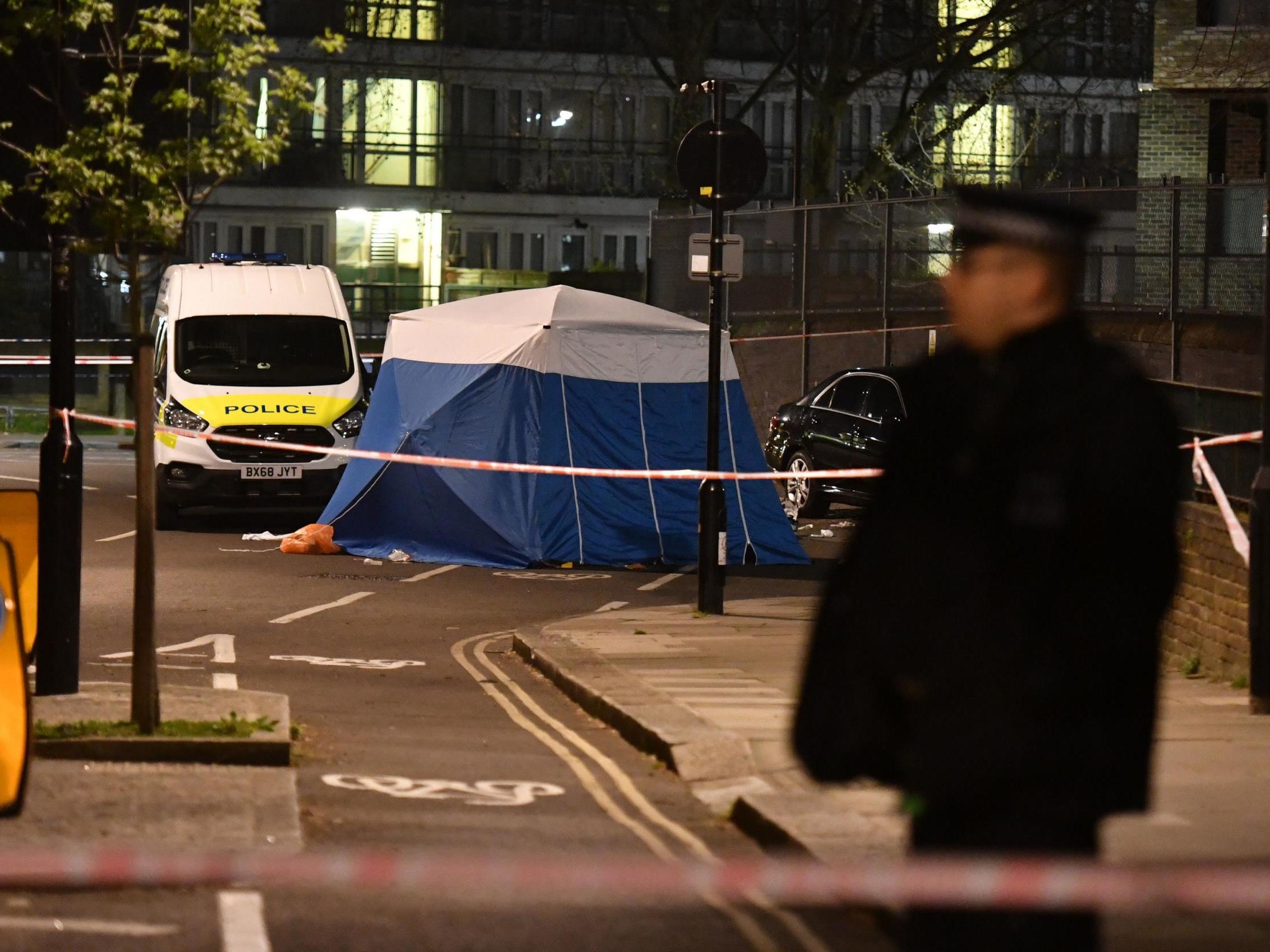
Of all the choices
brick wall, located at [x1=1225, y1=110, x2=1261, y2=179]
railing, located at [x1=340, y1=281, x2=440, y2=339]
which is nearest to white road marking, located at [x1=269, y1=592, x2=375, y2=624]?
brick wall, located at [x1=1225, y1=110, x2=1261, y2=179]

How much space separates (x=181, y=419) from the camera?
21.8m

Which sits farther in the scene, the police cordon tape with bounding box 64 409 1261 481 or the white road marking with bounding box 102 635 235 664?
the white road marking with bounding box 102 635 235 664

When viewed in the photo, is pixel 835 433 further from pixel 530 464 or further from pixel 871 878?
pixel 871 878

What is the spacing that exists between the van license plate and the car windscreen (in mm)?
1067

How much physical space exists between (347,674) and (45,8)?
177 inches

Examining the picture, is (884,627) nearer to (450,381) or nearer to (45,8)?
(45,8)

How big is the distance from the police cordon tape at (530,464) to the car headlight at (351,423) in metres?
0.34

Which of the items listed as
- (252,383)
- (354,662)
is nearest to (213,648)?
(354,662)

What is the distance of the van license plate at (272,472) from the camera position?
845 inches

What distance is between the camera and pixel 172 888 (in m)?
6.79

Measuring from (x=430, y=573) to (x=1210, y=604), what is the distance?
8.59 metres

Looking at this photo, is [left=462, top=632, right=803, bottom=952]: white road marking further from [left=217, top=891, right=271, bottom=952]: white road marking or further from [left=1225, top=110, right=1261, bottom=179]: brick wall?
[left=1225, top=110, right=1261, bottom=179]: brick wall

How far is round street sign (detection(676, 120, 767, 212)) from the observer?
15211 mm

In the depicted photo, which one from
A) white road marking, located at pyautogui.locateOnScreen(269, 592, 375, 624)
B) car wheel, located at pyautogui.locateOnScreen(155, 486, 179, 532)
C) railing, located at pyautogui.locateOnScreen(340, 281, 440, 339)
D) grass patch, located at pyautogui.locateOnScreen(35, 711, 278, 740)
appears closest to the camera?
grass patch, located at pyautogui.locateOnScreen(35, 711, 278, 740)
